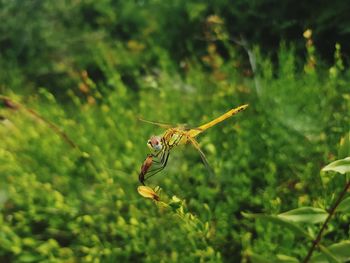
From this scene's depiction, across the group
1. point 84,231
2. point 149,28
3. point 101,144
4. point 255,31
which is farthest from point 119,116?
point 149,28

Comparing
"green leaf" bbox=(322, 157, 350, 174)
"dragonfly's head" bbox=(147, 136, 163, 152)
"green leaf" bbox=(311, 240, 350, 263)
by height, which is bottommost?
"green leaf" bbox=(311, 240, 350, 263)

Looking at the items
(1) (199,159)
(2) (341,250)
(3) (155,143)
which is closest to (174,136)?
(3) (155,143)

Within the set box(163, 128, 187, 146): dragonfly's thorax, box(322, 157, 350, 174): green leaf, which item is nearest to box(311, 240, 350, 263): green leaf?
→ box(322, 157, 350, 174): green leaf

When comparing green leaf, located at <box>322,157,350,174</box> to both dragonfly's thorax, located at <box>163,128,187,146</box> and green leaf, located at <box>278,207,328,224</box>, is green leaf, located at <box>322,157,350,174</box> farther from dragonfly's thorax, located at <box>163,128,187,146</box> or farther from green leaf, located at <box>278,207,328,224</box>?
dragonfly's thorax, located at <box>163,128,187,146</box>

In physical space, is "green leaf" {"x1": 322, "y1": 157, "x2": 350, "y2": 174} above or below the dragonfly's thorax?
below

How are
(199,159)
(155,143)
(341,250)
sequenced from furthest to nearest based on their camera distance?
(199,159)
(341,250)
(155,143)

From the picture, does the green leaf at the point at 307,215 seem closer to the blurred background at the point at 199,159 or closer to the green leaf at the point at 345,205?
the green leaf at the point at 345,205

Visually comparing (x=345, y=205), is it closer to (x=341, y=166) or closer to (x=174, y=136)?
(x=341, y=166)
